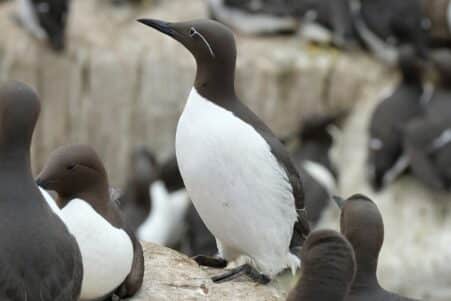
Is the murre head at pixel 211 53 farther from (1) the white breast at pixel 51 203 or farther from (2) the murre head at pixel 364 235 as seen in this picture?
(1) the white breast at pixel 51 203

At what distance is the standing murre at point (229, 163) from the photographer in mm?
6102

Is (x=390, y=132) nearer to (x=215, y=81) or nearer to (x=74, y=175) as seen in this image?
(x=215, y=81)

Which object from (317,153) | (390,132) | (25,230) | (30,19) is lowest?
(317,153)

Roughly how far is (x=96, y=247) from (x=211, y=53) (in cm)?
119

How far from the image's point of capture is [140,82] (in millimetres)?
14492

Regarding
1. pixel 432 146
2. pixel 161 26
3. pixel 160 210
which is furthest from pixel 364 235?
pixel 160 210

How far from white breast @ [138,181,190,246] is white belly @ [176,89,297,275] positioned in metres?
6.23

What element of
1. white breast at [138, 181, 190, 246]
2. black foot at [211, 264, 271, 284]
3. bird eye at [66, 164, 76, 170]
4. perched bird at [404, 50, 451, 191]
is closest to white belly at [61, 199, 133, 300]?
bird eye at [66, 164, 76, 170]

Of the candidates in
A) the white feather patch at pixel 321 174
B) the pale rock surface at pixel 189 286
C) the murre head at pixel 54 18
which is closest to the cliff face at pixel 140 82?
the murre head at pixel 54 18

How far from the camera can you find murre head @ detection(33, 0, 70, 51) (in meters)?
14.4

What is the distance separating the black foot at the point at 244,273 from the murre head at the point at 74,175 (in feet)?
3.13

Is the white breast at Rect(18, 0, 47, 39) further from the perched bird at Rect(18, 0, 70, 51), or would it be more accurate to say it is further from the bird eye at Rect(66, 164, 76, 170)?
the bird eye at Rect(66, 164, 76, 170)

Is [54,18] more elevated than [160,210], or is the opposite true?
[54,18]

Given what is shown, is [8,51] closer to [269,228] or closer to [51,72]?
[51,72]
